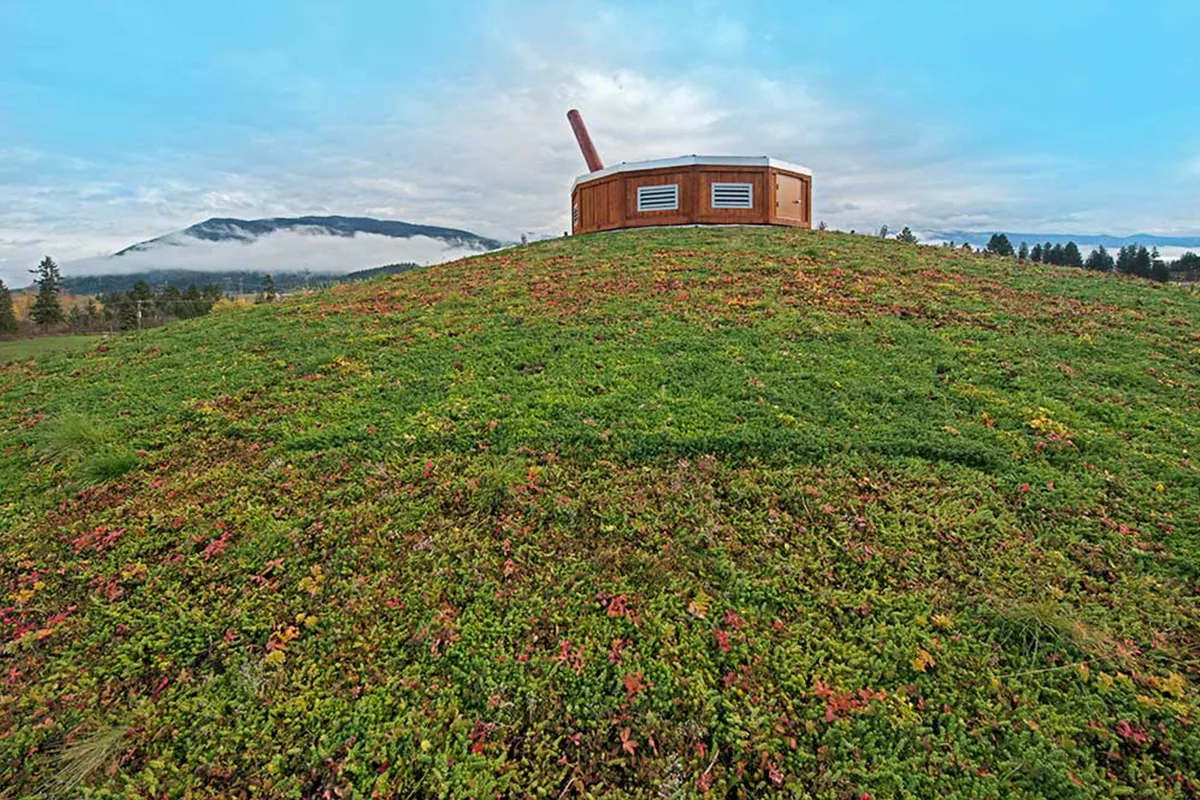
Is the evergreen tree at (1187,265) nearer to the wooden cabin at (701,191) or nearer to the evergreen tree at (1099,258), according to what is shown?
the evergreen tree at (1099,258)

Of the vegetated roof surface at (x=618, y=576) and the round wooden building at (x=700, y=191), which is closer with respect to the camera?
the vegetated roof surface at (x=618, y=576)

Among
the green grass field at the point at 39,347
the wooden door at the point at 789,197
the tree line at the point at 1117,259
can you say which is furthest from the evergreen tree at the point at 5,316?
the tree line at the point at 1117,259

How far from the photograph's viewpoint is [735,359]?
8492 mm

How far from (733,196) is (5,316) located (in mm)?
65446

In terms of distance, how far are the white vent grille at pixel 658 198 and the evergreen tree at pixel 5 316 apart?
61895 millimetres

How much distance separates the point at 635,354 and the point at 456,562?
16.6 feet

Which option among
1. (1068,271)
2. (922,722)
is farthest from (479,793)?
(1068,271)

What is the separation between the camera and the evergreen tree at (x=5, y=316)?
49.6 meters

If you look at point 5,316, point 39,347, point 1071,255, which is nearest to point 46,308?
point 5,316

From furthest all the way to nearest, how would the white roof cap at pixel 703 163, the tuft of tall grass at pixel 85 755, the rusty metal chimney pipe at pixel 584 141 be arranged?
the rusty metal chimney pipe at pixel 584 141 → the white roof cap at pixel 703 163 → the tuft of tall grass at pixel 85 755

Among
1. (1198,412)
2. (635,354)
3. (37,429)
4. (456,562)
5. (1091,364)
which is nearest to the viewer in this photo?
(456,562)

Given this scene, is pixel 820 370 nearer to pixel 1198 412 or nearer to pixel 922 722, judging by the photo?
pixel 1198 412

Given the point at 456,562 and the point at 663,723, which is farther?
the point at 456,562

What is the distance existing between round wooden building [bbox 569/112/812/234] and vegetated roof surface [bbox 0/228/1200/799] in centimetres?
1407
